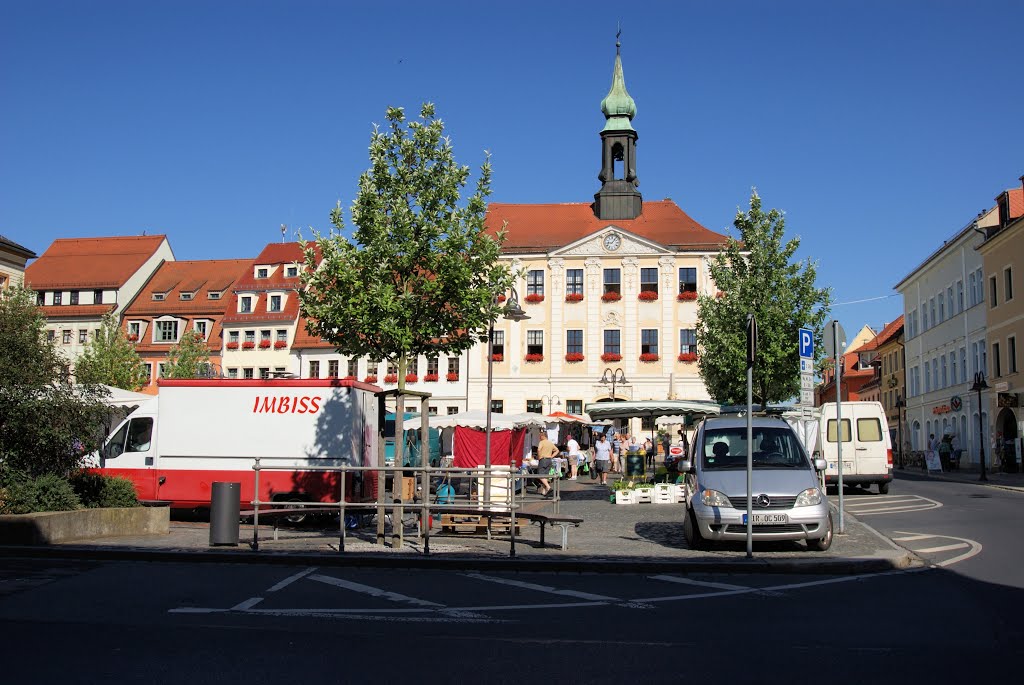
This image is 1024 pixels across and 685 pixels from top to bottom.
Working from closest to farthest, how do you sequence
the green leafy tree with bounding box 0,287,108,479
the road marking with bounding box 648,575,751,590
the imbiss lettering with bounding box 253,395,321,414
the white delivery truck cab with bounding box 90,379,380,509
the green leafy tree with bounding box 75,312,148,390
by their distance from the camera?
the road marking with bounding box 648,575,751,590 < the green leafy tree with bounding box 0,287,108,479 < the white delivery truck cab with bounding box 90,379,380,509 < the imbiss lettering with bounding box 253,395,321,414 < the green leafy tree with bounding box 75,312,148,390

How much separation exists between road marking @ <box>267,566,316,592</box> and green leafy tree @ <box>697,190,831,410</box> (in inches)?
990

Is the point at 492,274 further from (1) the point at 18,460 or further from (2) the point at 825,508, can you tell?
(1) the point at 18,460

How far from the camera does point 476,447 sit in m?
40.7

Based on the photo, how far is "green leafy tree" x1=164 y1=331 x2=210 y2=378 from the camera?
65312 mm

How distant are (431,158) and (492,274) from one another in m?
2.11

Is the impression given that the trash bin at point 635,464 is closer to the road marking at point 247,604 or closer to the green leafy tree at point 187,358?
the road marking at point 247,604

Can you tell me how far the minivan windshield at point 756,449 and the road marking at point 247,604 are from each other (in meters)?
7.59

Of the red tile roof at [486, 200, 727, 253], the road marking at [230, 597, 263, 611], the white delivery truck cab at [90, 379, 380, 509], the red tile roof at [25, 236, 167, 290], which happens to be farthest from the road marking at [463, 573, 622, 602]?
the red tile roof at [25, 236, 167, 290]

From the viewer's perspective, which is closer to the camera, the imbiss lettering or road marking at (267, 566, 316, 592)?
road marking at (267, 566, 316, 592)

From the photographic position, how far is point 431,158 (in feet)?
56.7

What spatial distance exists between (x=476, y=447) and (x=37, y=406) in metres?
24.4

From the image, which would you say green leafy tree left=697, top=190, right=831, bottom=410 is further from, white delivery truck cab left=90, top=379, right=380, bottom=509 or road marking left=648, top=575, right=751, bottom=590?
road marking left=648, top=575, right=751, bottom=590

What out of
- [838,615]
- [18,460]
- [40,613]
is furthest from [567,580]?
[18,460]

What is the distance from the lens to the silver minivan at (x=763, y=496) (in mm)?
14961
